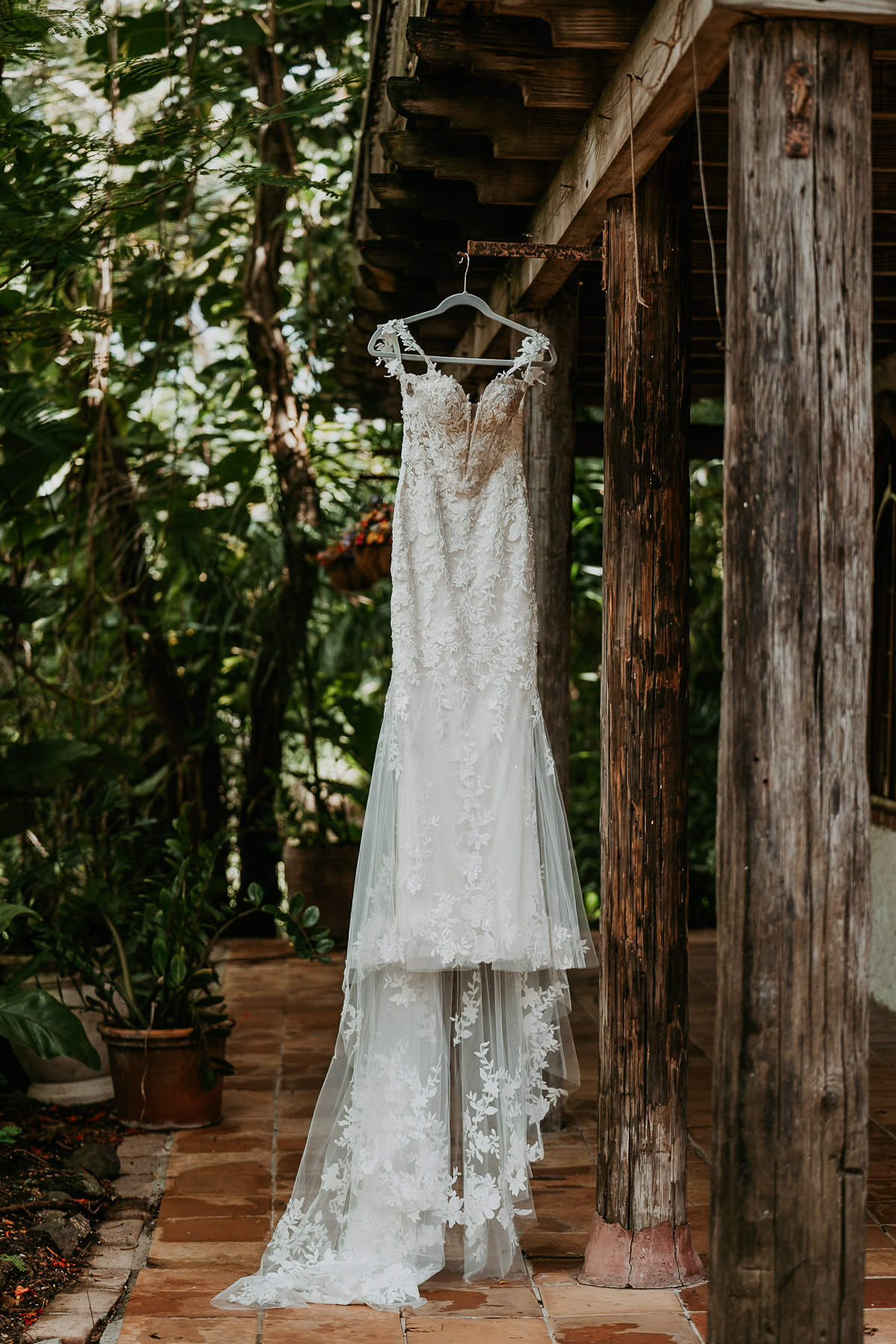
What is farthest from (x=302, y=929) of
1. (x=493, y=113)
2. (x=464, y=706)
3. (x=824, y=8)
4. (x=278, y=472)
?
(x=278, y=472)

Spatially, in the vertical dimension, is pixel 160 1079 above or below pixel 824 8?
below

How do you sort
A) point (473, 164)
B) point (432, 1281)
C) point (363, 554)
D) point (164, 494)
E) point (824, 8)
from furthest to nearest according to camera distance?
point (164, 494)
point (363, 554)
point (473, 164)
point (432, 1281)
point (824, 8)

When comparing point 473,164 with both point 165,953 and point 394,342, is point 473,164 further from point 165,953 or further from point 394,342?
point 165,953

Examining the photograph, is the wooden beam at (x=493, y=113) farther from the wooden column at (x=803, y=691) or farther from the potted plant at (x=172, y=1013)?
the potted plant at (x=172, y=1013)

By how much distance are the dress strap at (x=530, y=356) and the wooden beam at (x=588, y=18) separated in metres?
0.71

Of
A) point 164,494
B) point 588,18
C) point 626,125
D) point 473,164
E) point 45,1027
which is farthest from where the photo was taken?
point 164,494

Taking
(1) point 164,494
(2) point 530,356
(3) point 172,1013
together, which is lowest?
(3) point 172,1013

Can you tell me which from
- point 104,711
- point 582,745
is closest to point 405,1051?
point 104,711

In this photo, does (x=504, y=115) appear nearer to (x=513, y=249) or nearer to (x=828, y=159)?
(x=513, y=249)

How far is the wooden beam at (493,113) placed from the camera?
329cm

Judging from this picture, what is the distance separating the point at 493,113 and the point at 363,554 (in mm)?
2793

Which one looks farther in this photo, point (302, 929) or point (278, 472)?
point (278, 472)

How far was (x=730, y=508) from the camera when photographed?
6.95 feet

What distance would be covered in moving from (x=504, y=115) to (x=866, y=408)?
5.43 ft
